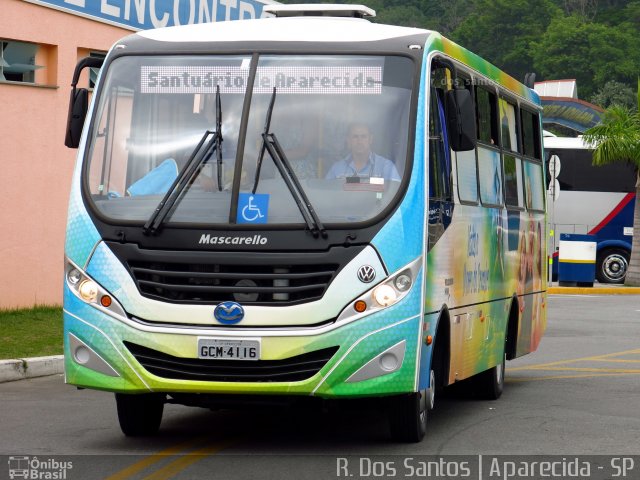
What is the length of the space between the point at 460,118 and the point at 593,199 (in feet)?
106

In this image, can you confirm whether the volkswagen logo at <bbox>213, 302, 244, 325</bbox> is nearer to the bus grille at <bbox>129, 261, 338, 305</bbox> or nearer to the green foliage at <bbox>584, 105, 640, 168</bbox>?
the bus grille at <bbox>129, 261, 338, 305</bbox>

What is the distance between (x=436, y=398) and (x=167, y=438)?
12.7 ft

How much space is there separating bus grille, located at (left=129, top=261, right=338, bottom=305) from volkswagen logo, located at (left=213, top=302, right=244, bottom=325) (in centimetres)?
6

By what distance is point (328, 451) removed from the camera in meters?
9.78

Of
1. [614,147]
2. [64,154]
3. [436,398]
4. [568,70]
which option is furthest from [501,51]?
[436,398]

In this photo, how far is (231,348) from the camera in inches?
366

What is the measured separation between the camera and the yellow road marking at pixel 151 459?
8719 millimetres

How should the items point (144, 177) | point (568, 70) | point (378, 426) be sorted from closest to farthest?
point (144, 177), point (378, 426), point (568, 70)

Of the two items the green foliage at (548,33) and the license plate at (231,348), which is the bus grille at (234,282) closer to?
the license plate at (231,348)

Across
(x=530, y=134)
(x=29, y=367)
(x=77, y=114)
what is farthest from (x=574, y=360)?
(x=77, y=114)

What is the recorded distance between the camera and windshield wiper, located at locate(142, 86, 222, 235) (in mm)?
9578

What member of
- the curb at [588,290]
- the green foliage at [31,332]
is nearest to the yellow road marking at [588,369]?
the green foliage at [31,332]

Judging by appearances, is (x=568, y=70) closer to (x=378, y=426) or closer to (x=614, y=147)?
(x=614, y=147)

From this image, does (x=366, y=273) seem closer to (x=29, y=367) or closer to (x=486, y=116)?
(x=486, y=116)
